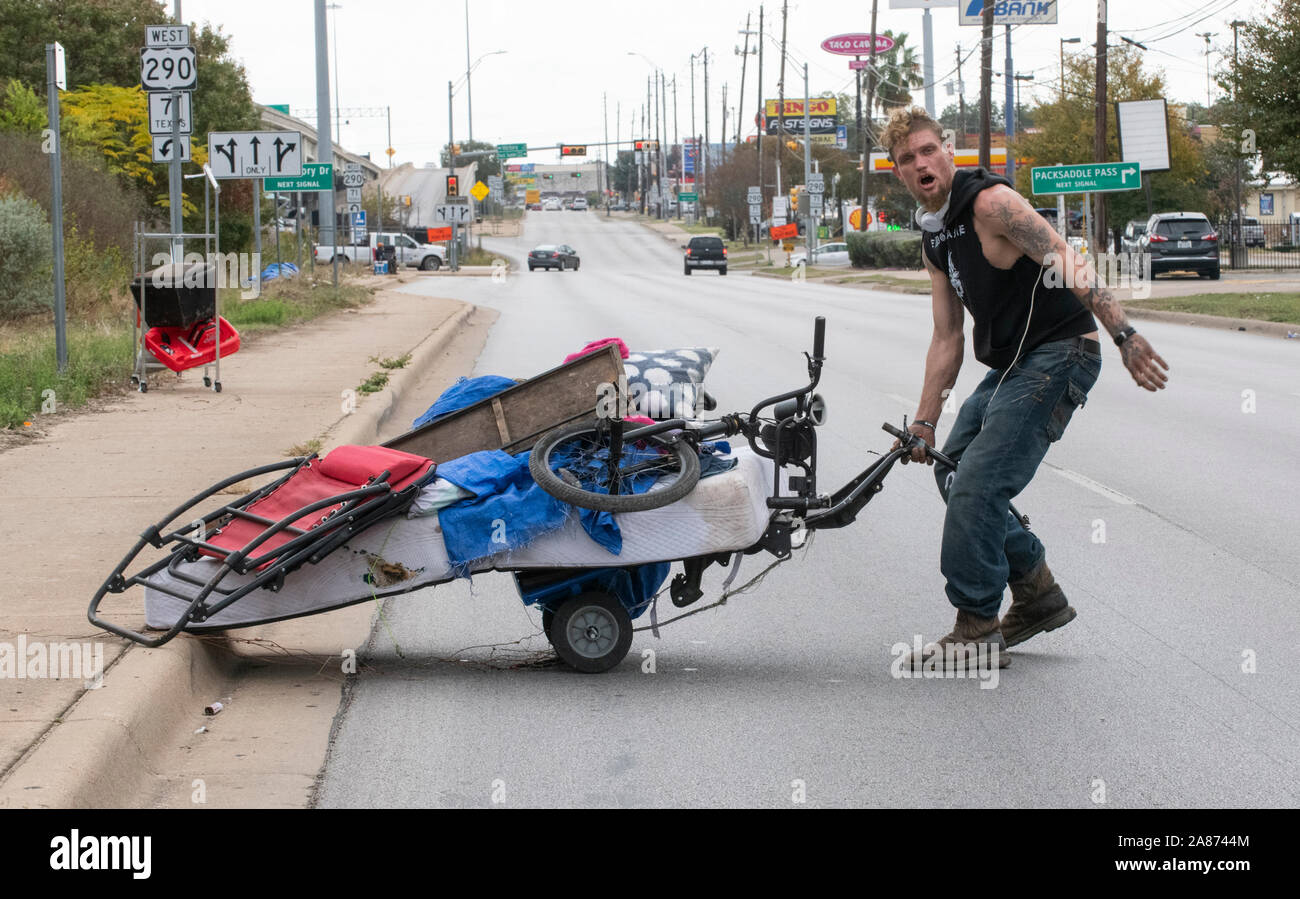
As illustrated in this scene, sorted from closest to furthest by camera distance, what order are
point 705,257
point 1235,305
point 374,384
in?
point 374,384 < point 1235,305 < point 705,257

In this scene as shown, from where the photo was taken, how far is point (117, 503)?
28.2 ft

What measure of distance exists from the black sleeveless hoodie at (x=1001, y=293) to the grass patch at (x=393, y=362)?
39.6ft

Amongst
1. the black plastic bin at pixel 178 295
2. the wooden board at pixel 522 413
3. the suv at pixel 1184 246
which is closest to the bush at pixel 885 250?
the suv at pixel 1184 246

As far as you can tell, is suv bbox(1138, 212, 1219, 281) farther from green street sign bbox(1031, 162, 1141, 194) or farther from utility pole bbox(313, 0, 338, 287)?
utility pole bbox(313, 0, 338, 287)

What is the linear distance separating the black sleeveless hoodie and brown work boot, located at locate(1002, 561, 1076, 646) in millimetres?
886

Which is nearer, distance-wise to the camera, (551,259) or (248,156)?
(248,156)

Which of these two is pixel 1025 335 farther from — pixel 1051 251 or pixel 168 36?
pixel 168 36

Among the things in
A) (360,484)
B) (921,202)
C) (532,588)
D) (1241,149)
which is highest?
(1241,149)

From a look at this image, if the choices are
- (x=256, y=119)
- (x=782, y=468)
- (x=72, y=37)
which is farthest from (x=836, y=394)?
(x=256, y=119)

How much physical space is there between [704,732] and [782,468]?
4.03 feet

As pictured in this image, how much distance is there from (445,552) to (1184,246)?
3589cm

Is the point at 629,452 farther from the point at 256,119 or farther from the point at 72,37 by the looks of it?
the point at 256,119

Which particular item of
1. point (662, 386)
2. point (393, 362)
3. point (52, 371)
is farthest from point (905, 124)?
point (393, 362)

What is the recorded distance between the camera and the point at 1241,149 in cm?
2984
